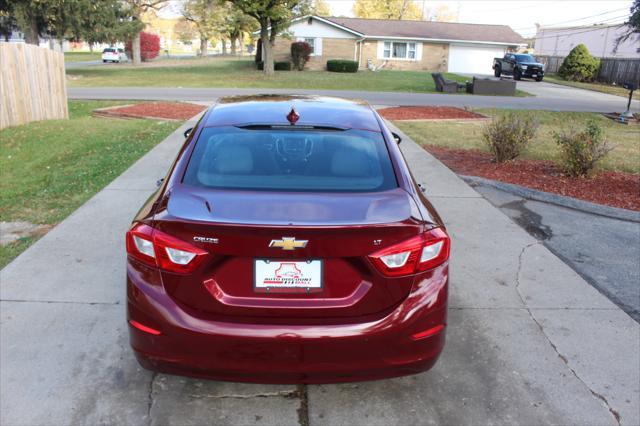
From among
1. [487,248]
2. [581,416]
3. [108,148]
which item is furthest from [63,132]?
[581,416]

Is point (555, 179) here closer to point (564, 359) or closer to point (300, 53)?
point (564, 359)

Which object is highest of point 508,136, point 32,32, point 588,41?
point 588,41

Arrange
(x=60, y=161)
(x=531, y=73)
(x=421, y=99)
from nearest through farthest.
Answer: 1. (x=60, y=161)
2. (x=421, y=99)
3. (x=531, y=73)

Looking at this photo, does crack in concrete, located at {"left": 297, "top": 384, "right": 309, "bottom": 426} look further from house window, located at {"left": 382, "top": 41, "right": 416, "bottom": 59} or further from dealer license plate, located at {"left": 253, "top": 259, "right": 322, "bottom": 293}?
house window, located at {"left": 382, "top": 41, "right": 416, "bottom": 59}

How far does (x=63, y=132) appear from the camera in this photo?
12.3 meters

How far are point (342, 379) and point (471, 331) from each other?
5.40ft

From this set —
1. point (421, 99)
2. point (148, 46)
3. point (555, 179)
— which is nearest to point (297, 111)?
point (555, 179)

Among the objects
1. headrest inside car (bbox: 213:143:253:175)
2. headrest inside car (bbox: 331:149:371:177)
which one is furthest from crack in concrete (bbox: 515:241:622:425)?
headrest inside car (bbox: 213:143:253:175)

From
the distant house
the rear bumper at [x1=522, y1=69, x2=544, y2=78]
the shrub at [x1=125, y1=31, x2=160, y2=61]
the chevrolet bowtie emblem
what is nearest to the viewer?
the chevrolet bowtie emblem

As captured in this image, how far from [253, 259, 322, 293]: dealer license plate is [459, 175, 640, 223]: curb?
5.71 meters

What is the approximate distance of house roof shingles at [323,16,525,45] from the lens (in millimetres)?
50344

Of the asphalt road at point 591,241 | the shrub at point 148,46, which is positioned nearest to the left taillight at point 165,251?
the asphalt road at point 591,241

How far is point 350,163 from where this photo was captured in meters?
3.40

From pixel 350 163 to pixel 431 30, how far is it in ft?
173
